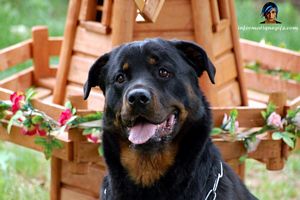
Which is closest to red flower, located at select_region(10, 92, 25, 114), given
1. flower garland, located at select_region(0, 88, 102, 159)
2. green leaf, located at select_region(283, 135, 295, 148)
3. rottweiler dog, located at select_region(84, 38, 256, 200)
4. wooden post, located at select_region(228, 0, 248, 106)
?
flower garland, located at select_region(0, 88, 102, 159)

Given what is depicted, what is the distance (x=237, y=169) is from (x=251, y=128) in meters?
0.35

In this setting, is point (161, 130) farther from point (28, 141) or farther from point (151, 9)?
point (28, 141)

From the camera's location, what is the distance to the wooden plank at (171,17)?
5.23 metres

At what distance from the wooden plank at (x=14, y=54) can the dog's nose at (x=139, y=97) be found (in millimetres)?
2308

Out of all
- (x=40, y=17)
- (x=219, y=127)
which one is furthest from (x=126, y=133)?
(x=40, y=17)

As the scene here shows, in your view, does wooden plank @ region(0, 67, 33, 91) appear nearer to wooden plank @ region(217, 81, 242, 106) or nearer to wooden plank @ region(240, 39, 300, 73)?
wooden plank @ region(217, 81, 242, 106)

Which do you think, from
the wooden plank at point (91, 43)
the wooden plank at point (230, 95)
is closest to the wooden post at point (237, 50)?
the wooden plank at point (230, 95)

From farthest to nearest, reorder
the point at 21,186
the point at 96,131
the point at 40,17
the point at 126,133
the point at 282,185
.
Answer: the point at 40,17
the point at 282,185
the point at 21,186
the point at 96,131
the point at 126,133

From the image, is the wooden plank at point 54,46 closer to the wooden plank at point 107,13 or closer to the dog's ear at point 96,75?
the wooden plank at point 107,13

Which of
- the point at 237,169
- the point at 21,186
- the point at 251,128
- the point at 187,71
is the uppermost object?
the point at 187,71

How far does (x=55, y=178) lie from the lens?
→ 5414mm

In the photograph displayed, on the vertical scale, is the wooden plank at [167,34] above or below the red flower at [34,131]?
above

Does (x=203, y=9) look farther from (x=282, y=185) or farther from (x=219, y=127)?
(x=282, y=185)

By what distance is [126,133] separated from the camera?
13.7ft
